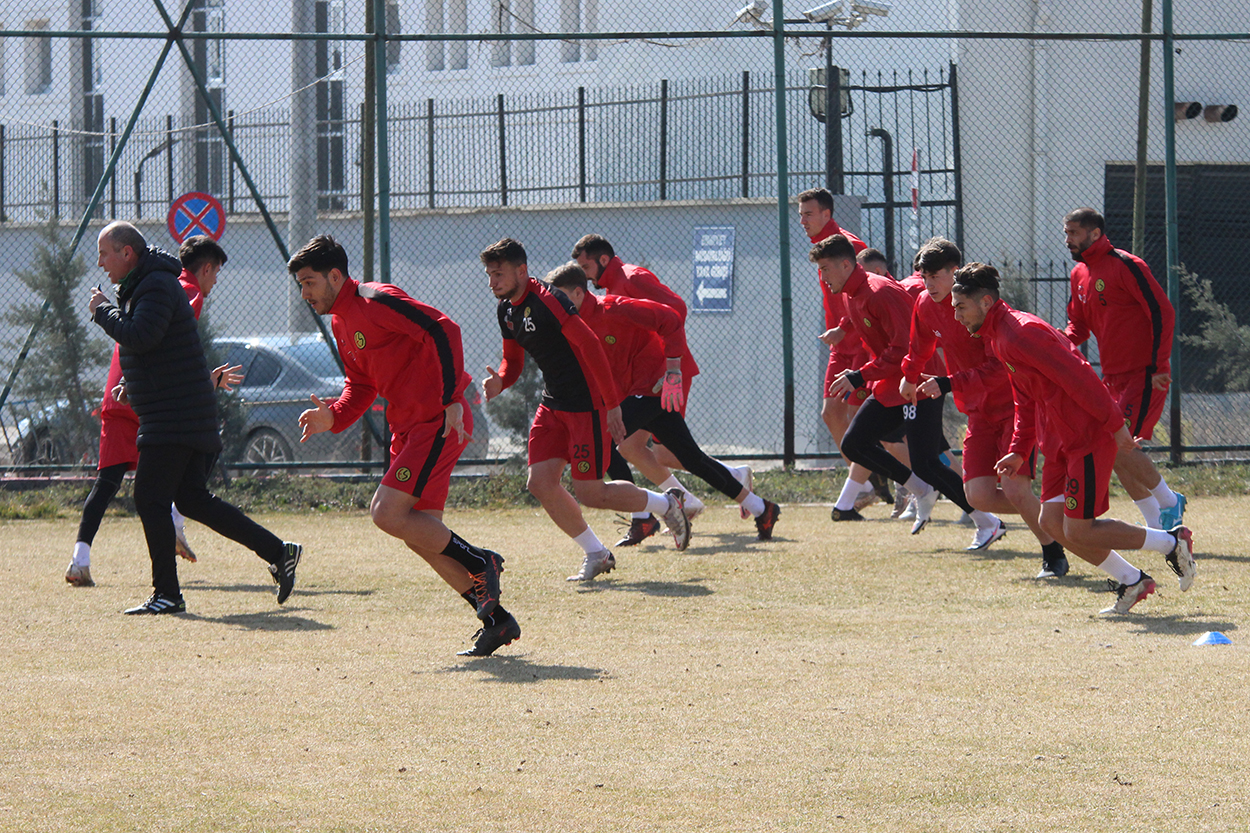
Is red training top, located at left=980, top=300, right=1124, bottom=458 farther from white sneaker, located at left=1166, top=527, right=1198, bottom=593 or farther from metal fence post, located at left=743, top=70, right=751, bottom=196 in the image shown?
metal fence post, located at left=743, top=70, right=751, bottom=196

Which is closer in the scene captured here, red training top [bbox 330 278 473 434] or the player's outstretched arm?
red training top [bbox 330 278 473 434]

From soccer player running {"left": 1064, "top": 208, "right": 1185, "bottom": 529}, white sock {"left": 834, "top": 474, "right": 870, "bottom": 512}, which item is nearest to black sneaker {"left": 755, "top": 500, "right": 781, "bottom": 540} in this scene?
white sock {"left": 834, "top": 474, "right": 870, "bottom": 512}

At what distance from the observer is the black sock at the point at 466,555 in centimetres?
603

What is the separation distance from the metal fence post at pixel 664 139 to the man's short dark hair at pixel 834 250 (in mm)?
7021

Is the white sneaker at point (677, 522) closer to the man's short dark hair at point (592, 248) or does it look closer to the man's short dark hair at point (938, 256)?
the man's short dark hair at point (592, 248)

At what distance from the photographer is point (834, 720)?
473 cm

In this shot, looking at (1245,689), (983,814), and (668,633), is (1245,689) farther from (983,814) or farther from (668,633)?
(668,633)

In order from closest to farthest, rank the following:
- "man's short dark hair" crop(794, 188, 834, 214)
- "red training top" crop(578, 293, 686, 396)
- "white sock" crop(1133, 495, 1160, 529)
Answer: "white sock" crop(1133, 495, 1160, 529) < "red training top" crop(578, 293, 686, 396) < "man's short dark hair" crop(794, 188, 834, 214)

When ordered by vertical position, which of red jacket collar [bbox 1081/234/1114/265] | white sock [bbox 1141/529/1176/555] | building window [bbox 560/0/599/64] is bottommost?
white sock [bbox 1141/529/1176/555]

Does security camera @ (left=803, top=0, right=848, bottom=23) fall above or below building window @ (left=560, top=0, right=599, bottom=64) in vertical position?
below

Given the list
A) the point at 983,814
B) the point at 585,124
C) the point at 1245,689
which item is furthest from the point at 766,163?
the point at 983,814

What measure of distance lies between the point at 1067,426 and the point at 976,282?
0.74 m

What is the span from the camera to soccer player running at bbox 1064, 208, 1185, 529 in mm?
8305

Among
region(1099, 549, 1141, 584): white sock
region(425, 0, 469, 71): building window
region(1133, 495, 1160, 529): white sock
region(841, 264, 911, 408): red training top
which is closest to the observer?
region(1099, 549, 1141, 584): white sock
